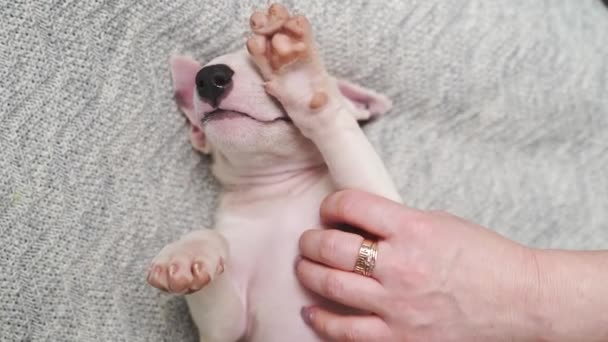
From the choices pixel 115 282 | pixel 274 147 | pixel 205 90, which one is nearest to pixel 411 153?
pixel 274 147

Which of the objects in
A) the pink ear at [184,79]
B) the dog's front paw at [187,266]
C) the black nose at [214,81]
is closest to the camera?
the dog's front paw at [187,266]

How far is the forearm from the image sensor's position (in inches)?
39.1

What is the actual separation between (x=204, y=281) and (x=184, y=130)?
383mm

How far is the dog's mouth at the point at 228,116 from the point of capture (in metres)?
1.05

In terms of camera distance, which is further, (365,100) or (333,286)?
(365,100)

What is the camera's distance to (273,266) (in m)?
1.13

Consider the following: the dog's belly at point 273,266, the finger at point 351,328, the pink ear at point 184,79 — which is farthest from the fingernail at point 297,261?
the pink ear at point 184,79

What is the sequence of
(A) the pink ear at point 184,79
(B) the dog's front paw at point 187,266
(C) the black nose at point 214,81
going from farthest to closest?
1. (A) the pink ear at point 184,79
2. (C) the black nose at point 214,81
3. (B) the dog's front paw at point 187,266

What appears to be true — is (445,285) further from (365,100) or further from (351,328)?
(365,100)

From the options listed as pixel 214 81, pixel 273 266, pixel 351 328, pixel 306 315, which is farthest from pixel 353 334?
pixel 214 81

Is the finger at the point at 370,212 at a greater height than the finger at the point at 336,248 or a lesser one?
greater

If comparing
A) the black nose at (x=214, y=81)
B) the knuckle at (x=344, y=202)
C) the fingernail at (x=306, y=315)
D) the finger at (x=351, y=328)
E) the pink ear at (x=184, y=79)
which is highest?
the black nose at (x=214, y=81)

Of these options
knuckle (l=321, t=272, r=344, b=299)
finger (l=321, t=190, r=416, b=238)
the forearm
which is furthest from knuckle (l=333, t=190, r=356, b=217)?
the forearm

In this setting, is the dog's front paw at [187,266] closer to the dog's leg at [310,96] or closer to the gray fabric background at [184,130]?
the gray fabric background at [184,130]
